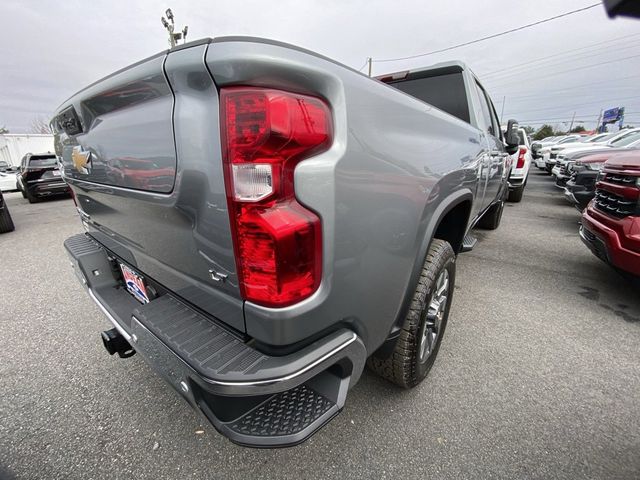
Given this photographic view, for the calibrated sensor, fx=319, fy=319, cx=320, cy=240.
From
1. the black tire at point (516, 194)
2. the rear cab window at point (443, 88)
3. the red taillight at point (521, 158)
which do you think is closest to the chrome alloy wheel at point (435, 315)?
the rear cab window at point (443, 88)

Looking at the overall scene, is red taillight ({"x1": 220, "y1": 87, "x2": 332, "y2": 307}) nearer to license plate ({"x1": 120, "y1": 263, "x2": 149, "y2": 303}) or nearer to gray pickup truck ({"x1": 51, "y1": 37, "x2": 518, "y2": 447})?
gray pickup truck ({"x1": 51, "y1": 37, "x2": 518, "y2": 447})

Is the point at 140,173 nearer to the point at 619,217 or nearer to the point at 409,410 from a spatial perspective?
the point at 409,410

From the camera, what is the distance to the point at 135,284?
1743mm

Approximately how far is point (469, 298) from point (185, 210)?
288 cm

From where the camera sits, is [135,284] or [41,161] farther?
[41,161]

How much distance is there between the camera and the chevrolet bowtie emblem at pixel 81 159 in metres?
1.60

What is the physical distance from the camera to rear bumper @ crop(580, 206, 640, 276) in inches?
97.6

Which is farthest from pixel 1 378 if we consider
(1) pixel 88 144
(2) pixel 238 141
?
(2) pixel 238 141

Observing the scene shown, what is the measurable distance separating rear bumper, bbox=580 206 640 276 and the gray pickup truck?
2059 millimetres

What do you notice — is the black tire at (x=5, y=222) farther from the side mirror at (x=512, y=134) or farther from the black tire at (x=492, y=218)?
the black tire at (x=492, y=218)

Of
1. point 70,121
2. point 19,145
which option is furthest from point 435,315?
point 19,145

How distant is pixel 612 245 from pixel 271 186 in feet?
10.2

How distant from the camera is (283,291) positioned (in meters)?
0.98

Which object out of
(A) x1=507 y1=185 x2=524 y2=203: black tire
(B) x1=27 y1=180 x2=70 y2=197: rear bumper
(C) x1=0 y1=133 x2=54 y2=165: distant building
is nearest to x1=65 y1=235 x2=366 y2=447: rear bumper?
(A) x1=507 y1=185 x2=524 y2=203: black tire
